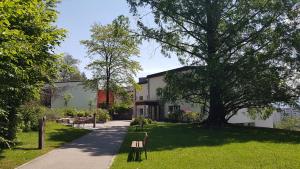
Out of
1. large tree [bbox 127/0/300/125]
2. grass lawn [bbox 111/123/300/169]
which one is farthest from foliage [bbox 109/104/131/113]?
grass lawn [bbox 111/123/300/169]

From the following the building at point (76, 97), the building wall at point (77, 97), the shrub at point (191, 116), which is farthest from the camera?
the building wall at point (77, 97)

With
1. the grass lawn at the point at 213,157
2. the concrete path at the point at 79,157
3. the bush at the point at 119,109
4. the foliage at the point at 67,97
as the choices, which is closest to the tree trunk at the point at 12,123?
the concrete path at the point at 79,157

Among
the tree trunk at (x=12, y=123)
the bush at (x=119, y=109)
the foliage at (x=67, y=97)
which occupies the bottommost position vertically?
the tree trunk at (x=12, y=123)

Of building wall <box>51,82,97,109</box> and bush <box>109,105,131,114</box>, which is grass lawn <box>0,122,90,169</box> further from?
building wall <box>51,82,97,109</box>

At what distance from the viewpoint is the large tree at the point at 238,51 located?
27.8 m

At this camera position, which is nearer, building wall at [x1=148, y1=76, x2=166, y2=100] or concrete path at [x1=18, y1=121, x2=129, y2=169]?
concrete path at [x1=18, y1=121, x2=129, y2=169]

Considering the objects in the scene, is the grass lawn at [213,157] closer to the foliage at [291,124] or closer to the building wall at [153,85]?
the building wall at [153,85]

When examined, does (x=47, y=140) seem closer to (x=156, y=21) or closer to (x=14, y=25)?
(x=14, y=25)

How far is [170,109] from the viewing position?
51656 millimetres

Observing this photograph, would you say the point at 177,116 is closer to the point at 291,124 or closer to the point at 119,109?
the point at 119,109

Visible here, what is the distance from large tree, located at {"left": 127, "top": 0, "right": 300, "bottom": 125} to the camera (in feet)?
91.0

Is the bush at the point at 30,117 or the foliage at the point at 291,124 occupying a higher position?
the bush at the point at 30,117

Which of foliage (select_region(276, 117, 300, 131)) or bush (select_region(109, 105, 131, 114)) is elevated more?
bush (select_region(109, 105, 131, 114))

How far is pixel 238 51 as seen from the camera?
2969 cm
